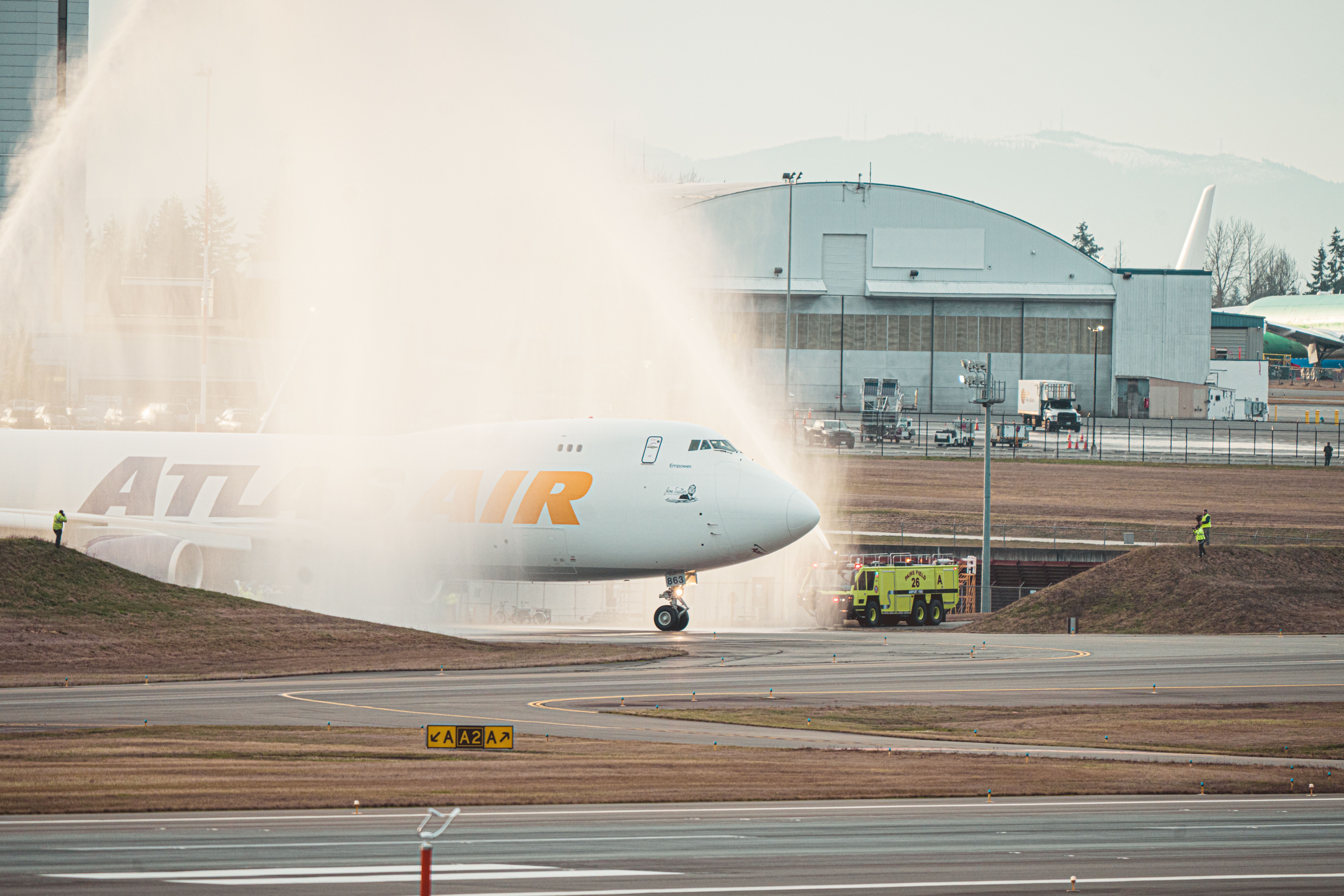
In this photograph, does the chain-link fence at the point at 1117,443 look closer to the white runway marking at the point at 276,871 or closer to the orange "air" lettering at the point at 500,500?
the orange "air" lettering at the point at 500,500

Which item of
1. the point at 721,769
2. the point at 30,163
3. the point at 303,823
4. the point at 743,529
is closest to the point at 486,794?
the point at 303,823

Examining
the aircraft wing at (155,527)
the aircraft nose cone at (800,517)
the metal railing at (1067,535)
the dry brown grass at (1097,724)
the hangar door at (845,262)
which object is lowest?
the dry brown grass at (1097,724)

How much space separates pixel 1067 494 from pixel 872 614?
37.9m

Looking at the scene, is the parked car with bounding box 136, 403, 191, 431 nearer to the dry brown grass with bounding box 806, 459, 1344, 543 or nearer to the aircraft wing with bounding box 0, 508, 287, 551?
the aircraft wing with bounding box 0, 508, 287, 551

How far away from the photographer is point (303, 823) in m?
16.5

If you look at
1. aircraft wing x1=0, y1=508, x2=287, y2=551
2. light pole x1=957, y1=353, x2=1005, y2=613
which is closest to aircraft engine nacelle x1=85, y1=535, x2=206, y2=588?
aircraft wing x1=0, y1=508, x2=287, y2=551

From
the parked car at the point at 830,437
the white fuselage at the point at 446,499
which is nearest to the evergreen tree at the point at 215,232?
the white fuselage at the point at 446,499

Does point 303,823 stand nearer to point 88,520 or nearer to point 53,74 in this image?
point 88,520

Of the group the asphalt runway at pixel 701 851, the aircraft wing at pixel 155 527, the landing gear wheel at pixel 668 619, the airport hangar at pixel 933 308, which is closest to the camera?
the asphalt runway at pixel 701 851

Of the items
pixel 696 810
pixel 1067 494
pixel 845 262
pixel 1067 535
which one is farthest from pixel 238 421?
pixel 696 810

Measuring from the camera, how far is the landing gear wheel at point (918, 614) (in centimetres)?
5222

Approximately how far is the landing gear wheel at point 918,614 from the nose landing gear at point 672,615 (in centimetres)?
1093

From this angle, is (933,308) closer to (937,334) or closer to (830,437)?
(937,334)

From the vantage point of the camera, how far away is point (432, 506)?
4491 cm
